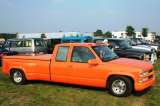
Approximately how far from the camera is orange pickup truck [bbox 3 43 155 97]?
787 centimetres

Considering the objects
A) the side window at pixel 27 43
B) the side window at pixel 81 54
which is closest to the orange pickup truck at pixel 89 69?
the side window at pixel 81 54

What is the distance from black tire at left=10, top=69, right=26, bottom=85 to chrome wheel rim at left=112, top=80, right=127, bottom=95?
3.76m

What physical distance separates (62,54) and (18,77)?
2303 mm

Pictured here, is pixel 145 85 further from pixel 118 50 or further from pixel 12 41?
pixel 12 41

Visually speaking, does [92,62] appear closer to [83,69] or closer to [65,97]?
[83,69]

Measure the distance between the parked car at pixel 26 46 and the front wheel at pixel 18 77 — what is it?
26.2 feet

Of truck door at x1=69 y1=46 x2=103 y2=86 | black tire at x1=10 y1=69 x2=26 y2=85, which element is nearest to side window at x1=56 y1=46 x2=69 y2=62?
truck door at x1=69 y1=46 x2=103 y2=86

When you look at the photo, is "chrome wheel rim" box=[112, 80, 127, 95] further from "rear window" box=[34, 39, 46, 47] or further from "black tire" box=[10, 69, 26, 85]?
"rear window" box=[34, 39, 46, 47]

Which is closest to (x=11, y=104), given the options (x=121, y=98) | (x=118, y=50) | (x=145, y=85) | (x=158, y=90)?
(x=121, y=98)

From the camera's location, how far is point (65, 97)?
8031 millimetres

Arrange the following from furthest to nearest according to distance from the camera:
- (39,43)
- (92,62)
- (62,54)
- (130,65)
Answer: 1. (39,43)
2. (62,54)
3. (92,62)
4. (130,65)

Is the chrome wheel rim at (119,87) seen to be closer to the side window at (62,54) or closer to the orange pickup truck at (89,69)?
the orange pickup truck at (89,69)

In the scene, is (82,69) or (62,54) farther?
(62,54)

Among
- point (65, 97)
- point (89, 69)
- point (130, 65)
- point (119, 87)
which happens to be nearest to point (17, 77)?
point (65, 97)
